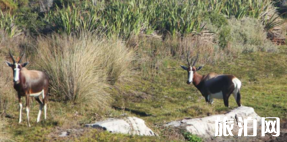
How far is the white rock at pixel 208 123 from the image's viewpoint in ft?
39.0

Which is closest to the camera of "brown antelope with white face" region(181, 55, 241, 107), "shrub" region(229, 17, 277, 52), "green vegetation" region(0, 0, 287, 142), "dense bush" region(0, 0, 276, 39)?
"green vegetation" region(0, 0, 287, 142)

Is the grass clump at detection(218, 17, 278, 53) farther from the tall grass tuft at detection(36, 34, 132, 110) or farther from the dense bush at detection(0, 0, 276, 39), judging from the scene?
the tall grass tuft at detection(36, 34, 132, 110)

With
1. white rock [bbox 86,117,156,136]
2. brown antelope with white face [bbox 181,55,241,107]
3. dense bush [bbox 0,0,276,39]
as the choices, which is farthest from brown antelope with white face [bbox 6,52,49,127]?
dense bush [bbox 0,0,276,39]

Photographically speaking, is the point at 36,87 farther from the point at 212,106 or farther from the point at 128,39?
the point at 128,39

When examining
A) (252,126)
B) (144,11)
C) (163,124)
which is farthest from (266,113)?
(144,11)

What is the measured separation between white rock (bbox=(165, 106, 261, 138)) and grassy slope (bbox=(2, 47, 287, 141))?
614 millimetres

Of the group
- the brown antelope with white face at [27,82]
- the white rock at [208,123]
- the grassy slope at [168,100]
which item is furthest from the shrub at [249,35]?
the brown antelope with white face at [27,82]

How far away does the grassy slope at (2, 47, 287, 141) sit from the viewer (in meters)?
10.8

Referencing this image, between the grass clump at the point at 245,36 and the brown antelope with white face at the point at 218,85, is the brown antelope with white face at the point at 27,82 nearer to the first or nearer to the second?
the brown antelope with white face at the point at 218,85

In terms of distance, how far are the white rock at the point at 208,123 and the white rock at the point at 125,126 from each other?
107 cm

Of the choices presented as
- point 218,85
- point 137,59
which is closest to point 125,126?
point 218,85

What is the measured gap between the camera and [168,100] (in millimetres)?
15906

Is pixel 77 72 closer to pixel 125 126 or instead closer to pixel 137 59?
pixel 125 126

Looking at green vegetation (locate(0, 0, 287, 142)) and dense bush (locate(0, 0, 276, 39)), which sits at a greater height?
dense bush (locate(0, 0, 276, 39))
